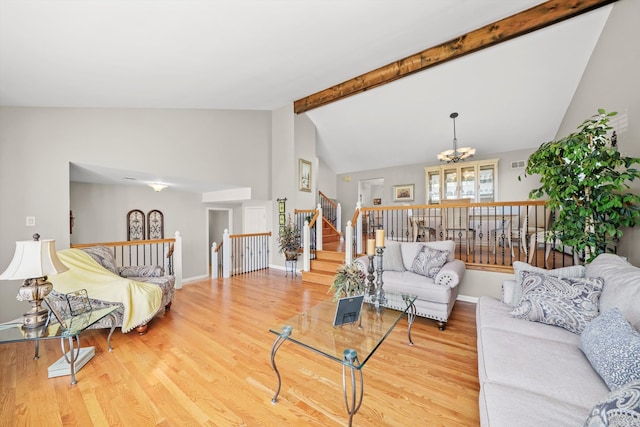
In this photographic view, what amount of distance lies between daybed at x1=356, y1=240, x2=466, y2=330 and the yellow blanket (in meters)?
2.56

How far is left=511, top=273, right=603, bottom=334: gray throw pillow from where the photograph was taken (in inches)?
63.8

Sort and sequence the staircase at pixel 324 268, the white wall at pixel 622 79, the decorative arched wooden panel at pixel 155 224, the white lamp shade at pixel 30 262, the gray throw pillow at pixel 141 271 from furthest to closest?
the decorative arched wooden panel at pixel 155 224 → the staircase at pixel 324 268 → the gray throw pillow at pixel 141 271 → the white wall at pixel 622 79 → the white lamp shade at pixel 30 262

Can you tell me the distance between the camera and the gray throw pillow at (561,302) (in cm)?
162

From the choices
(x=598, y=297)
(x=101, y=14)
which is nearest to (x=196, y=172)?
(x=101, y=14)

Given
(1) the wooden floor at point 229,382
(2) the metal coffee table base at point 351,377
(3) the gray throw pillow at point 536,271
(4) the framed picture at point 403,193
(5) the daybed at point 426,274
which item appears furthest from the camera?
(4) the framed picture at point 403,193

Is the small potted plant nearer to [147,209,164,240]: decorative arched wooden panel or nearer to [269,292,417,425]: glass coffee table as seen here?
[269,292,417,425]: glass coffee table

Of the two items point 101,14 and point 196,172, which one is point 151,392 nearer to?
point 101,14

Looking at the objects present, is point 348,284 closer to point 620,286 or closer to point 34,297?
point 620,286

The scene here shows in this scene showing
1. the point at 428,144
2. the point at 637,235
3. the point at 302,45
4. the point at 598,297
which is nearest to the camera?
the point at 598,297

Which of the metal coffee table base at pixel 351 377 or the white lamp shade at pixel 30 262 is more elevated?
the white lamp shade at pixel 30 262

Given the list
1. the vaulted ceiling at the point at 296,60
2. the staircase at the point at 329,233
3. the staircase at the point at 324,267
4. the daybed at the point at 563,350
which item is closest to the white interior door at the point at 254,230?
the staircase at the point at 329,233

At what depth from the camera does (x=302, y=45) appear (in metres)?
3.05

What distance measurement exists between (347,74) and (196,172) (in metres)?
3.35

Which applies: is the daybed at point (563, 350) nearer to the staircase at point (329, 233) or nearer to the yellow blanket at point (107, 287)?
the yellow blanket at point (107, 287)
